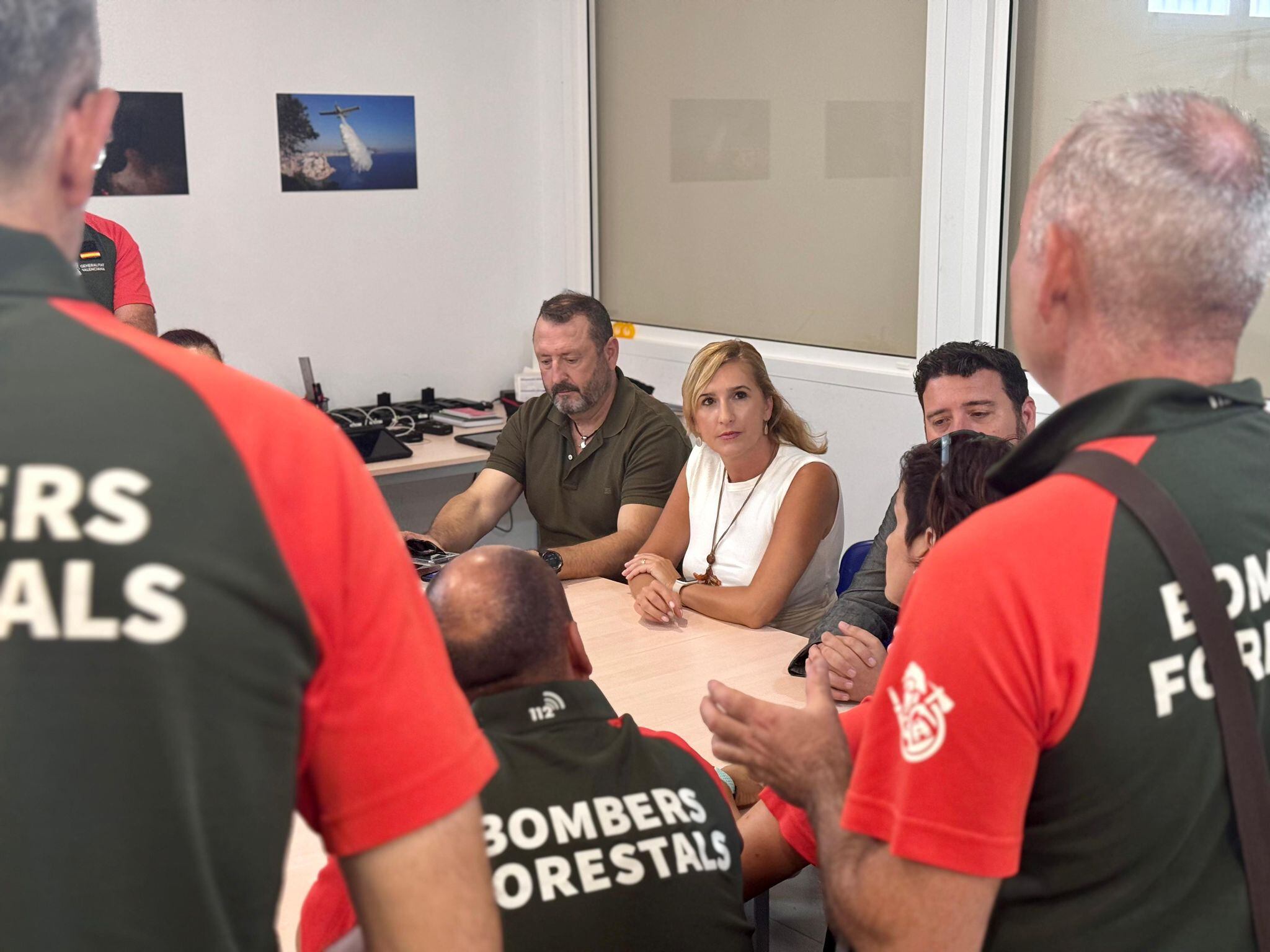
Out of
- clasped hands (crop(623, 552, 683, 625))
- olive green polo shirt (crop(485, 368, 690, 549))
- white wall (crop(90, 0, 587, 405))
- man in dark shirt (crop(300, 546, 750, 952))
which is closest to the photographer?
man in dark shirt (crop(300, 546, 750, 952))

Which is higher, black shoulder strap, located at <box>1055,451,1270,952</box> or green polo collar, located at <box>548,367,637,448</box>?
black shoulder strap, located at <box>1055,451,1270,952</box>

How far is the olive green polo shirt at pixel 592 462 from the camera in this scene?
362 centimetres

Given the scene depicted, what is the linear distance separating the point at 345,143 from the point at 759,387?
2.82 m

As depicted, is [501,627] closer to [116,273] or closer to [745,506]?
[745,506]

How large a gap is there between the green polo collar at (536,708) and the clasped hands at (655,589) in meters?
1.32

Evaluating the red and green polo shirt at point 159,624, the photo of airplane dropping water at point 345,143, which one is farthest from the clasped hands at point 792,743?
the photo of airplane dropping water at point 345,143

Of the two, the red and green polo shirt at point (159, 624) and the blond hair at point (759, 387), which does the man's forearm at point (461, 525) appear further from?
the red and green polo shirt at point (159, 624)

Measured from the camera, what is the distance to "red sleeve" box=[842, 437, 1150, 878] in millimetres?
890

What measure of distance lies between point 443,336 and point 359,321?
16.3 inches

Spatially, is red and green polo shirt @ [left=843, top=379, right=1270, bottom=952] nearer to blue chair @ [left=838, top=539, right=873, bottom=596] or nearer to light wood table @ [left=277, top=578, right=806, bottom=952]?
light wood table @ [left=277, top=578, right=806, bottom=952]

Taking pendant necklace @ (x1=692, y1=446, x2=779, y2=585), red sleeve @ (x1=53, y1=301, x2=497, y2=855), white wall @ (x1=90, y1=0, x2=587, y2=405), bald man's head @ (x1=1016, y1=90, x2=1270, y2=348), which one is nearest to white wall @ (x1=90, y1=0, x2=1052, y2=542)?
white wall @ (x1=90, y1=0, x2=587, y2=405)

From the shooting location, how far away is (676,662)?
252 centimetres

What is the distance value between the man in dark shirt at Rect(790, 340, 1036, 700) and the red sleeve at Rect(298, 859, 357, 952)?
4.03 ft

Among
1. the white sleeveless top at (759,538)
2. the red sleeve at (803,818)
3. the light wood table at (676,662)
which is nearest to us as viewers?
the red sleeve at (803,818)
